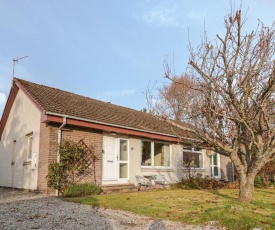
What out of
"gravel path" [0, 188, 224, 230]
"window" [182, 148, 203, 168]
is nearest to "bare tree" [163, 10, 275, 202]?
"gravel path" [0, 188, 224, 230]

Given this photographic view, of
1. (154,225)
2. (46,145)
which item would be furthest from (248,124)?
(46,145)

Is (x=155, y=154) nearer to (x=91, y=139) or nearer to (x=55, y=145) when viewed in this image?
(x=91, y=139)

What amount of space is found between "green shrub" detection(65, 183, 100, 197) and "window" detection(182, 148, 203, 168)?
779 cm

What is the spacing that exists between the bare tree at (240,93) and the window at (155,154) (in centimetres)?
636

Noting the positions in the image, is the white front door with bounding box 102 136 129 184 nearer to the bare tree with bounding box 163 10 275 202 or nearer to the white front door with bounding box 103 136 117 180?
the white front door with bounding box 103 136 117 180

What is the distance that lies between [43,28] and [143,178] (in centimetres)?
1026

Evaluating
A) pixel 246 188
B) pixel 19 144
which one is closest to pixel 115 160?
pixel 19 144

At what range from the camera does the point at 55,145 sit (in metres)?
10.6

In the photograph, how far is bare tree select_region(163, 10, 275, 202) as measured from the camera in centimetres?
724

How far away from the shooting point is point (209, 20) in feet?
25.6

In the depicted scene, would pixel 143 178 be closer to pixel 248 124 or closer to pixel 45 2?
pixel 248 124

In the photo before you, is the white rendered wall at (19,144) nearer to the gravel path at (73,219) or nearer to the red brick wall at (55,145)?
the red brick wall at (55,145)

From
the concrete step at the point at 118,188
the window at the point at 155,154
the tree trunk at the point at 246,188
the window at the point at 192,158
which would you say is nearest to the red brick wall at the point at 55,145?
the concrete step at the point at 118,188

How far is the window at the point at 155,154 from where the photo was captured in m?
15.0
